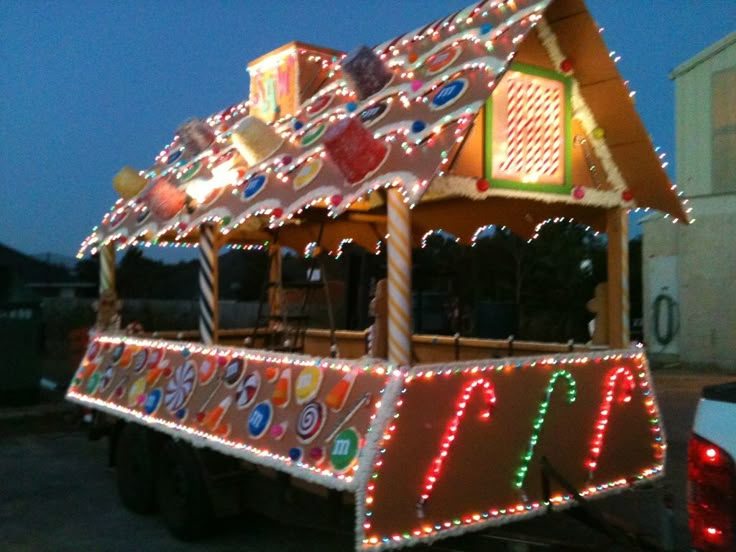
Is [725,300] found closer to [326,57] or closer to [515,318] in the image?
[515,318]

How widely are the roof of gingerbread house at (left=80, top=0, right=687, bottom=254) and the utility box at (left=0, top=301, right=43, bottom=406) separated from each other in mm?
5324

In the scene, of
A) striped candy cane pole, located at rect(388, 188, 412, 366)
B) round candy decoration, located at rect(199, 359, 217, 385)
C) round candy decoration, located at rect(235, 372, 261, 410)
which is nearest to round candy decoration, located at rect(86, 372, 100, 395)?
round candy decoration, located at rect(199, 359, 217, 385)

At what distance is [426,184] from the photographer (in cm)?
476

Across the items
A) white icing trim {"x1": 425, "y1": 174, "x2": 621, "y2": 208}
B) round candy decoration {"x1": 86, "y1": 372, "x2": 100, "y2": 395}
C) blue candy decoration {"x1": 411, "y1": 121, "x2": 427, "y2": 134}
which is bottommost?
round candy decoration {"x1": 86, "y1": 372, "x2": 100, "y2": 395}

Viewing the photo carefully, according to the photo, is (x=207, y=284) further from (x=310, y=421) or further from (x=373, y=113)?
(x=310, y=421)

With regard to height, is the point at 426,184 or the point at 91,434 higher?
the point at 426,184

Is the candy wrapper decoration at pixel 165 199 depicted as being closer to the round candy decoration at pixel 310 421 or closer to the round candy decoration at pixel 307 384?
the round candy decoration at pixel 307 384

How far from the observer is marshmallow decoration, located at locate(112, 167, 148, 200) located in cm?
954

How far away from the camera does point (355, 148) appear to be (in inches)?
201

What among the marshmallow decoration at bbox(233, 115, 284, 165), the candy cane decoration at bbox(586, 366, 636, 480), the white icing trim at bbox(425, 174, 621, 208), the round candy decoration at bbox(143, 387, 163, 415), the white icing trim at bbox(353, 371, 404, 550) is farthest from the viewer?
the round candy decoration at bbox(143, 387, 163, 415)

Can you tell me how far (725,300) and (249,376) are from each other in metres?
15.6

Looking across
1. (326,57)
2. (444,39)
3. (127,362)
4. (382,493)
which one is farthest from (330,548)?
(326,57)

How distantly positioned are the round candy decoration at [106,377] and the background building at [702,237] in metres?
14.9

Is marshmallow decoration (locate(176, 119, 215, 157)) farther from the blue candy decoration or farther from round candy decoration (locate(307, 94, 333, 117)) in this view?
the blue candy decoration
